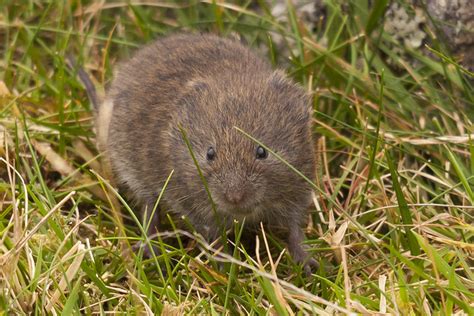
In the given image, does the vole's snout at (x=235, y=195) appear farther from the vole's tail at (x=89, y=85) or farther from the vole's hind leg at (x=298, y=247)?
the vole's tail at (x=89, y=85)

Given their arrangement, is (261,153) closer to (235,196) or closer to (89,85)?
(235,196)

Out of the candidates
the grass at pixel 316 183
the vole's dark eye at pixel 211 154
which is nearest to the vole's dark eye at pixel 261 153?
the vole's dark eye at pixel 211 154

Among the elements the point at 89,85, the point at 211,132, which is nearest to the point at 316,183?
the point at 211,132

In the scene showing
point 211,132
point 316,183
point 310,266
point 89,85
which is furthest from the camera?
point 89,85

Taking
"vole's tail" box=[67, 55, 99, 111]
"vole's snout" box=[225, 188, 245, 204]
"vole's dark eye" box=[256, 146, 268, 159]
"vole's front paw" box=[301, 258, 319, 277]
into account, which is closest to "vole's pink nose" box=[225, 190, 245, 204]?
"vole's snout" box=[225, 188, 245, 204]

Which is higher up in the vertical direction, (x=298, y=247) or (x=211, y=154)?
(x=211, y=154)

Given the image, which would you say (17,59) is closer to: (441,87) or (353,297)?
(441,87)
